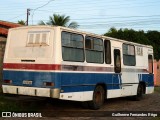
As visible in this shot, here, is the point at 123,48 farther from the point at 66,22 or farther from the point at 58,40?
the point at 66,22

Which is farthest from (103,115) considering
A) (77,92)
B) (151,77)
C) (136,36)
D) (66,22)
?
(136,36)

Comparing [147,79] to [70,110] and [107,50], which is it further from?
[70,110]

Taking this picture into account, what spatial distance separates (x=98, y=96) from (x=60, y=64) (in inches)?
117

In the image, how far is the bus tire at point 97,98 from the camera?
13.2 meters

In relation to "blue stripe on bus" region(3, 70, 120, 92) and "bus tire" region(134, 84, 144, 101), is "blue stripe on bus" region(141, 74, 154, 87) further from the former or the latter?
"blue stripe on bus" region(3, 70, 120, 92)

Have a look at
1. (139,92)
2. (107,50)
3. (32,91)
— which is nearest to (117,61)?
(107,50)

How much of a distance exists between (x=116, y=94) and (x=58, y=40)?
4.58 metres

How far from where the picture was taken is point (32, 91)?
11.5 metres

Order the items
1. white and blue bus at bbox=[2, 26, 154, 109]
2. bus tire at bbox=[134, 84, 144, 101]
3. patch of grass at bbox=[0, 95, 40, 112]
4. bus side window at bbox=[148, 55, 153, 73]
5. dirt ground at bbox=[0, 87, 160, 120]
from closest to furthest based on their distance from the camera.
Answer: white and blue bus at bbox=[2, 26, 154, 109]
dirt ground at bbox=[0, 87, 160, 120]
patch of grass at bbox=[0, 95, 40, 112]
bus tire at bbox=[134, 84, 144, 101]
bus side window at bbox=[148, 55, 153, 73]

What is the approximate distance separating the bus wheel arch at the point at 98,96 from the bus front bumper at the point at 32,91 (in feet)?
8.20

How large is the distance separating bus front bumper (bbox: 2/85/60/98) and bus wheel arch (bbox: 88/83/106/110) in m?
2.50

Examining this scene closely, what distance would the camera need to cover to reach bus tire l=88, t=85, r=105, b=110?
43.3 ft

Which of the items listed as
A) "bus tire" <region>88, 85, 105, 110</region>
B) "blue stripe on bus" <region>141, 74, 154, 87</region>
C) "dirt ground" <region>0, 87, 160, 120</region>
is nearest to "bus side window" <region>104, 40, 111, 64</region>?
"bus tire" <region>88, 85, 105, 110</region>

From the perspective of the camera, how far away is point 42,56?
37.8ft
